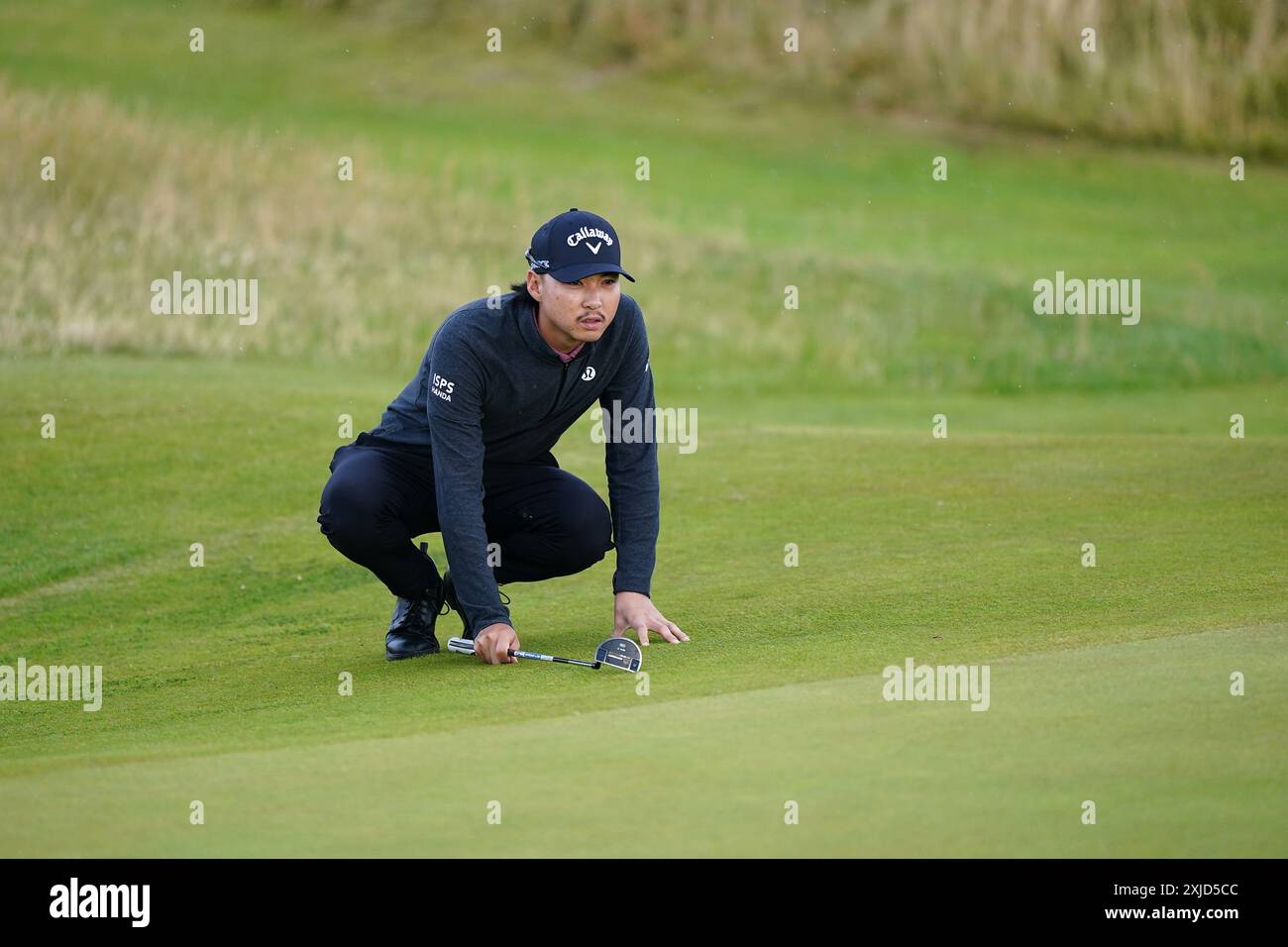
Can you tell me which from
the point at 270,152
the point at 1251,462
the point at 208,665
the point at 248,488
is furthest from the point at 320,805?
the point at 270,152

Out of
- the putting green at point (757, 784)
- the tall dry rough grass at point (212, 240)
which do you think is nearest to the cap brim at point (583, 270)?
the putting green at point (757, 784)

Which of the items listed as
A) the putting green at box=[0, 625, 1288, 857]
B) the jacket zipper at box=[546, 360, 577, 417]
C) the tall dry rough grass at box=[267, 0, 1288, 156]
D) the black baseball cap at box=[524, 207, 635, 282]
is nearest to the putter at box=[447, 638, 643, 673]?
the putting green at box=[0, 625, 1288, 857]

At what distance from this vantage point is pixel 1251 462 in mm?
10414

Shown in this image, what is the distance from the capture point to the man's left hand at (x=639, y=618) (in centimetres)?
632

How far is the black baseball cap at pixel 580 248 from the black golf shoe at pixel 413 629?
1.49 meters

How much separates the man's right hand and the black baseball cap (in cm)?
117

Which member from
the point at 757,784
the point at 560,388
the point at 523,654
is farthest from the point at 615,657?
the point at 757,784

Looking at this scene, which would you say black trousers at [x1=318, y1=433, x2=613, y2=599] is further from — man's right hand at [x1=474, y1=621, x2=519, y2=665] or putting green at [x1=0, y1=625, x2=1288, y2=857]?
putting green at [x1=0, y1=625, x2=1288, y2=857]

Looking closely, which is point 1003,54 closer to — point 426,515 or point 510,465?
point 510,465

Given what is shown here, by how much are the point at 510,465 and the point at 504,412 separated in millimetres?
503

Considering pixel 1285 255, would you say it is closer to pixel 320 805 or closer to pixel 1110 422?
pixel 1110 422

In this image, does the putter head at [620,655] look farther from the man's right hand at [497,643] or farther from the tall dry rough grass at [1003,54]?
the tall dry rough grass at [1003,54]

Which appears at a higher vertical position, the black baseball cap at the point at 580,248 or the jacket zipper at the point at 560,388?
the black baseball cap at the point at 580,248
